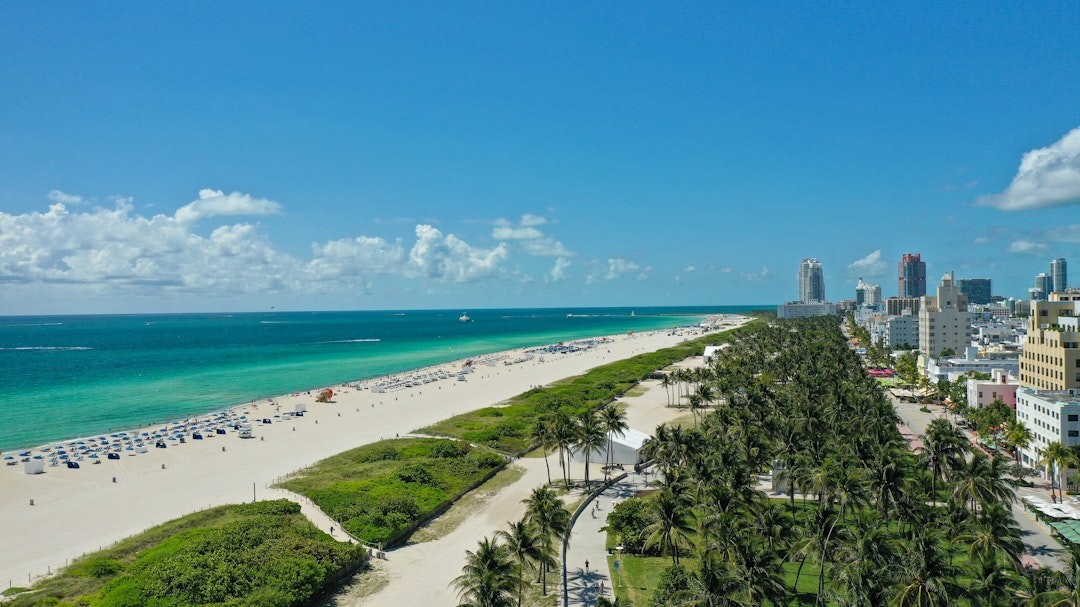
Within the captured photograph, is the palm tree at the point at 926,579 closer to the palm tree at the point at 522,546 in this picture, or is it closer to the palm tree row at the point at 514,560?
the palm tree row at the point at 514,560

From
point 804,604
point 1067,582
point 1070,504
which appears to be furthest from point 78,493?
point 1070,504

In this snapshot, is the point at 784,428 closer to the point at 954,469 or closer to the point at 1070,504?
the point at 954,469

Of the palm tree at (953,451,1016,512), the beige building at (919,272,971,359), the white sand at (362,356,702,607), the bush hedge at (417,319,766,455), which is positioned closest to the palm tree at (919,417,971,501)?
the palm tree at (953,451,1016,512)

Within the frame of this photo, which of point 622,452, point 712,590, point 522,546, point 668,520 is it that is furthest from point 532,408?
point 712,590

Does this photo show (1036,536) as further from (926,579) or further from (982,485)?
(926,579)

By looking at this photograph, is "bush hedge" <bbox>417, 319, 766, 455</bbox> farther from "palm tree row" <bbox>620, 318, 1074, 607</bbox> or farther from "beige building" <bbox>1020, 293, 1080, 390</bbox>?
"beige building" <bbox>1020, 293, 1080, 390</bbox>

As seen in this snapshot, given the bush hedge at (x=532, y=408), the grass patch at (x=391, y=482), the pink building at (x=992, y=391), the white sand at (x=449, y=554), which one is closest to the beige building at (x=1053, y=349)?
the pink building at (x=992, y=391)
